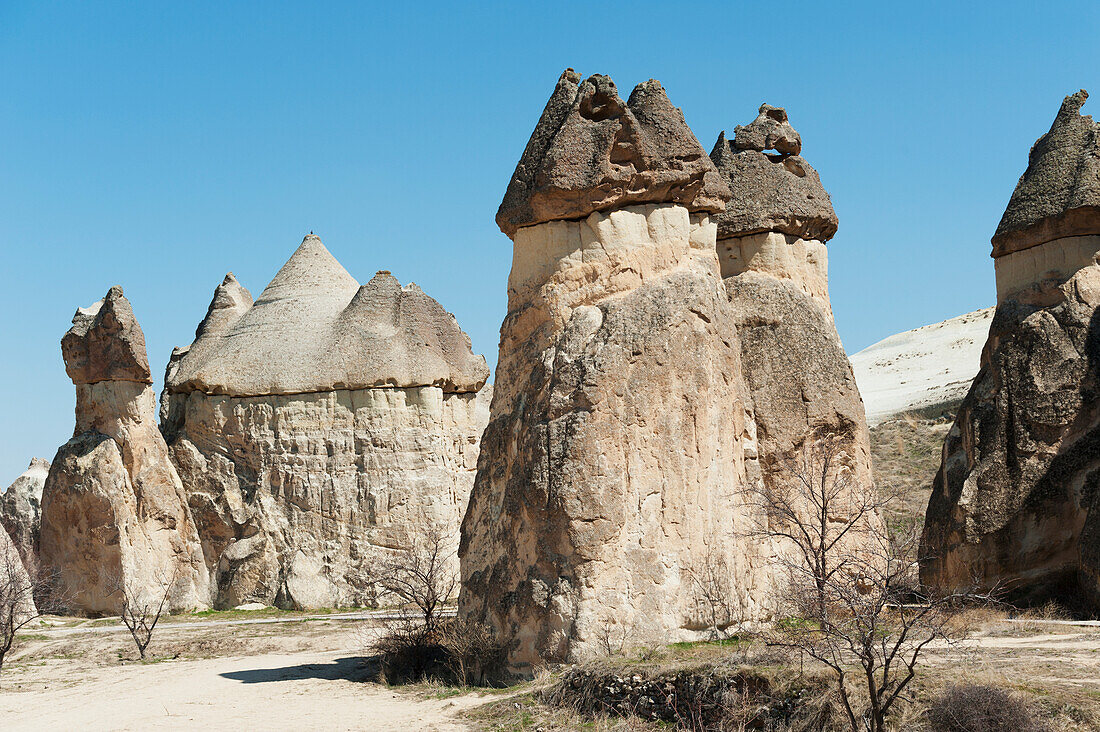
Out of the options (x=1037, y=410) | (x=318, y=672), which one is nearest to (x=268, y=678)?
(x=318, y=672)

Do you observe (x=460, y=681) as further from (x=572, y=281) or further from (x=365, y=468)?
(x=365, y=468)

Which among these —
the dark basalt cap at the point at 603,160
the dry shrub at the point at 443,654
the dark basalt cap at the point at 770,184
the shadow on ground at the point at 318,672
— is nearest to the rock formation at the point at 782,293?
the dark basalt cap at the point at 770,184

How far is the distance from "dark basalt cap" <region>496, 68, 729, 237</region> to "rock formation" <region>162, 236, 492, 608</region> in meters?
11.9

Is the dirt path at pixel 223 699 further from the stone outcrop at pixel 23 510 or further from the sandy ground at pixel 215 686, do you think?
the stone outcrop at pixel 23 510

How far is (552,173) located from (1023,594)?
765 centimetres

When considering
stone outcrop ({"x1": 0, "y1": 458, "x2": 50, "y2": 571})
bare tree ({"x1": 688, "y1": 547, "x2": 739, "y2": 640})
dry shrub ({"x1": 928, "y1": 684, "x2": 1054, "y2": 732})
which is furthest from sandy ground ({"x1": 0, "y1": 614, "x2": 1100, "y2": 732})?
stone outcrop ({"x1": 0, "y1": 458, "x2": 50, "y2": 571})

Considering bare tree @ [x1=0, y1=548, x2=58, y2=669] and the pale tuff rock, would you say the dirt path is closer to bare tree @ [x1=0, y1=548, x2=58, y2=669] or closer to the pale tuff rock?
the pale tuff rock

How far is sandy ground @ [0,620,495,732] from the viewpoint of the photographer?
11.0m

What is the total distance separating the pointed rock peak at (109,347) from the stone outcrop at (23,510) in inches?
180

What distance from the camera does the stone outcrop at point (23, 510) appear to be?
84.2 feet

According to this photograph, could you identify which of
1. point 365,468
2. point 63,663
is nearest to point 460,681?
point 63,663

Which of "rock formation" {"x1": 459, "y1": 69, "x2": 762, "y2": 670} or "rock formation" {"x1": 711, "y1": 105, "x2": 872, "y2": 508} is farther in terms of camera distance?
"rock formation" {"x1": 711, "y1": 105, "x2": 872, "y2": 508}

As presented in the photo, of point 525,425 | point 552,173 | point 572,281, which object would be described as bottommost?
point 525,425

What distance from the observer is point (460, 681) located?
11.5 metres
